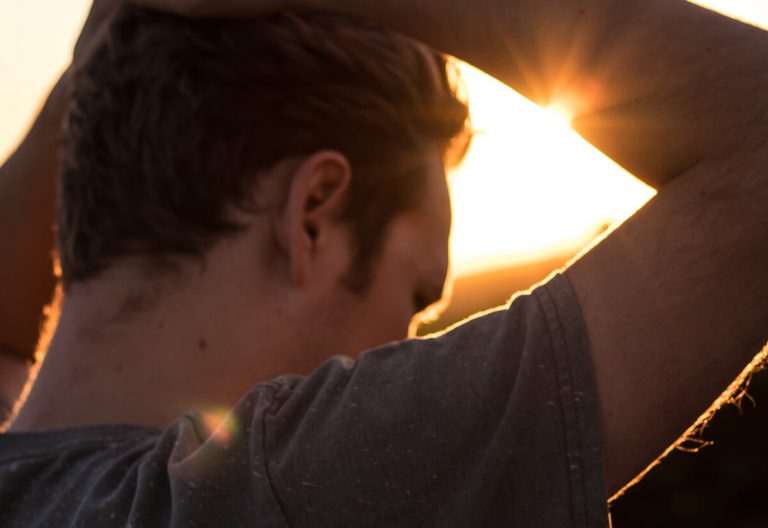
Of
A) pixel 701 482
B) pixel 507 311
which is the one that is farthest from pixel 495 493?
pixel 701 482

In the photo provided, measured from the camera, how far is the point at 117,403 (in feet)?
6.02

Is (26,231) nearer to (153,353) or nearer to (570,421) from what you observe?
(153,353)

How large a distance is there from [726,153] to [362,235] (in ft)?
3.04

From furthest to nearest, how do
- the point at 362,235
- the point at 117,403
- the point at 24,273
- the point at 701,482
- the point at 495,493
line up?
the point at 701,482 → the point at 24,273 → the point at 362,235 → the point at 117,403 → the point at 495,493

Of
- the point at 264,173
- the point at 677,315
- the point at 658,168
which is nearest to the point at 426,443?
the point at 677,315

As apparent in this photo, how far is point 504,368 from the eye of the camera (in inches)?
53.6

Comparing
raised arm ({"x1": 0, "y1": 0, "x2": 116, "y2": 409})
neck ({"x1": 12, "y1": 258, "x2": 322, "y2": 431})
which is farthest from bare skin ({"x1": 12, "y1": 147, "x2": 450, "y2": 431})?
raised arm ({"x1": 0, "y1": 0, "x2": 116, "y2": 409})

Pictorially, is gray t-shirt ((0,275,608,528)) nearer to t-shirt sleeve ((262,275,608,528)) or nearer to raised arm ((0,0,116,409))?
t-shirt sleeve ((262,275,608,528))

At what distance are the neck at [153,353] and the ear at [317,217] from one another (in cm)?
10

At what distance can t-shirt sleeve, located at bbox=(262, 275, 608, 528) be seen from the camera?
1.33m

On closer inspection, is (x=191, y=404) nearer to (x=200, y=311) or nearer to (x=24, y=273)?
(x=200, y=311)

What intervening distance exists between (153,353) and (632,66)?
1.03 meters

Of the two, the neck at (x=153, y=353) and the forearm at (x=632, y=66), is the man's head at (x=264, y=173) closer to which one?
the neck at (x=153, y=353)

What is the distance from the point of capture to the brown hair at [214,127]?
2072mm
